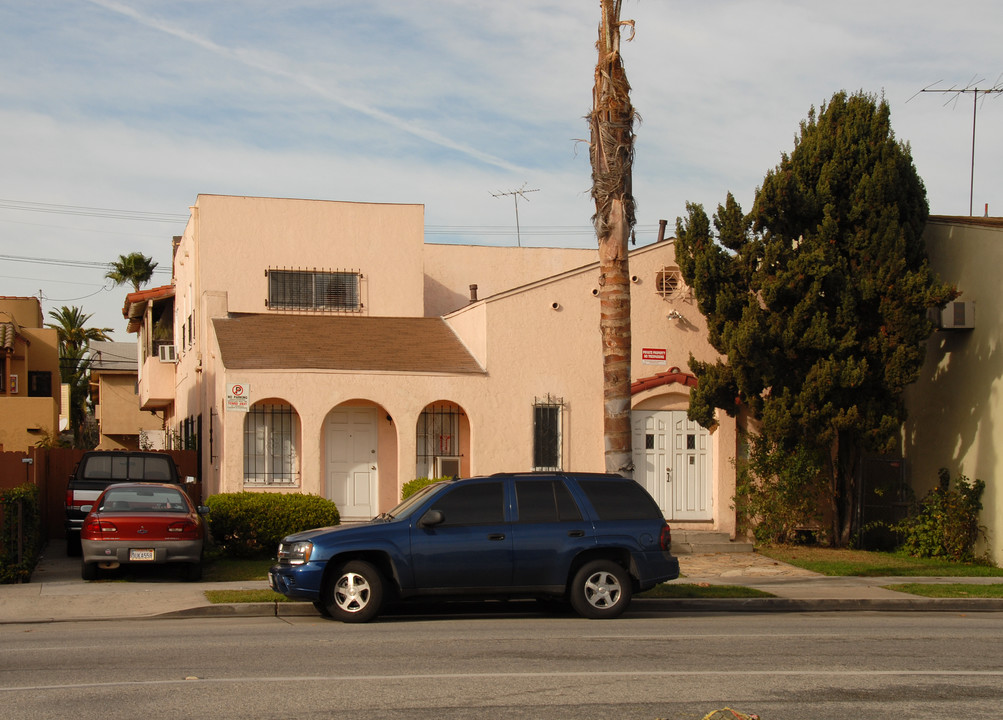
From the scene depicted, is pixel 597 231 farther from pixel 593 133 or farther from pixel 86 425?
pixel 86 425

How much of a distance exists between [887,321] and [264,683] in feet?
43.8

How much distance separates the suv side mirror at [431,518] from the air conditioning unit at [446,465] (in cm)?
915

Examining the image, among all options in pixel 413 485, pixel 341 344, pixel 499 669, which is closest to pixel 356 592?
pixel 499 669

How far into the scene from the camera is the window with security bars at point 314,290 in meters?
25.7

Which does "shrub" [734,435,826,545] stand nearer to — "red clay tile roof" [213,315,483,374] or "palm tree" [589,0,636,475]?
"palm tree" [589,0,636,475]

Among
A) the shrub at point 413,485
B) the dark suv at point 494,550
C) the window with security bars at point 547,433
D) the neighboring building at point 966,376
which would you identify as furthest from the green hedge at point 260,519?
the neighboring building at point 966,376

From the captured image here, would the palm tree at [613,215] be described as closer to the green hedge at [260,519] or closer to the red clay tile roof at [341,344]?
the green hedge at [260,519]

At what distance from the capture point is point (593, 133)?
16.1m

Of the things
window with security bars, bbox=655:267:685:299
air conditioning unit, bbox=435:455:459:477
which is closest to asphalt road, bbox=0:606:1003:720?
air conditioning unit, bbox=435:455:459:477

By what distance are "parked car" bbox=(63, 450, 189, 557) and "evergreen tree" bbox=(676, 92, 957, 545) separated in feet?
31.9

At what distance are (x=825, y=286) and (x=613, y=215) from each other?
497 centimetres

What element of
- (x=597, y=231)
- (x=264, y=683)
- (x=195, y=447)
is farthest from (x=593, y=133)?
(x=195, y=447)

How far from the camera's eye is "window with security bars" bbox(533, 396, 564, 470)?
21094mm

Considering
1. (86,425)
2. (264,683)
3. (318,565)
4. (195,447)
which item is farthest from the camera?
(86,425)
